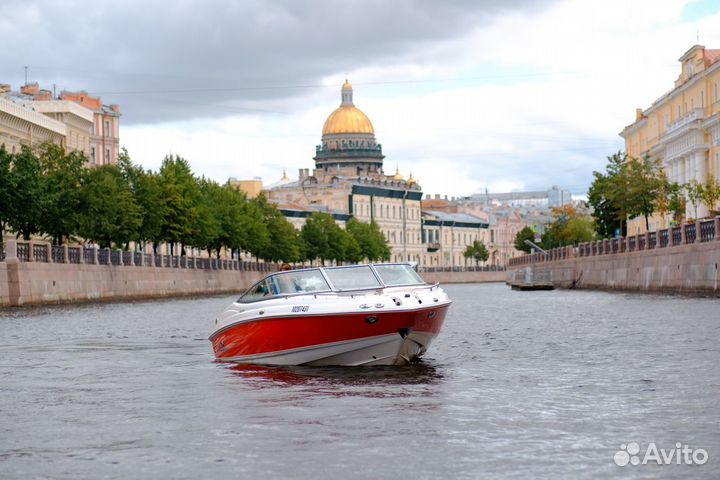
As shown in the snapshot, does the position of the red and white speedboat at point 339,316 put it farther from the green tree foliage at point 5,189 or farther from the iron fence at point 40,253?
the green tree foliage at point 5,189

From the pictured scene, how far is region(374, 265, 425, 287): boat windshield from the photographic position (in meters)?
24.3

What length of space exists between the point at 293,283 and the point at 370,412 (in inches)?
242

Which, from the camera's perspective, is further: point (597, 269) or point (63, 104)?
point (63, 104)

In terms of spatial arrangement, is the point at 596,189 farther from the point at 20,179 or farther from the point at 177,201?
the point at 20,179

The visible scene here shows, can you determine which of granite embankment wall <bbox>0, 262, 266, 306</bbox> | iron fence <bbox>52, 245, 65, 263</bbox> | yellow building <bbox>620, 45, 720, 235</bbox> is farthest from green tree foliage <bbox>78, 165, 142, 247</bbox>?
yellow building <bbox>620, 45, 720, 235</bbox>

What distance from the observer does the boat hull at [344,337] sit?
2300 centimetres

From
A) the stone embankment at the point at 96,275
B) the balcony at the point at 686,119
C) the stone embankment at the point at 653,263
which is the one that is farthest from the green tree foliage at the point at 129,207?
the balcony at the point at 686,119

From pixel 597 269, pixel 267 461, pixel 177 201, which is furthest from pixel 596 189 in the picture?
pixel 267 461

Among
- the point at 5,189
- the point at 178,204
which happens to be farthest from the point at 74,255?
the point at 178,204

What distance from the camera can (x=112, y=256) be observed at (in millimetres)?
76000

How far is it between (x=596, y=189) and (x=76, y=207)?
5132cm

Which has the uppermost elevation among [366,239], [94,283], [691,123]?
[691,123]

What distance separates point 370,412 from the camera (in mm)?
18141

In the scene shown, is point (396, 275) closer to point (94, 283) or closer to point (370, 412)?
point (370, 412)
